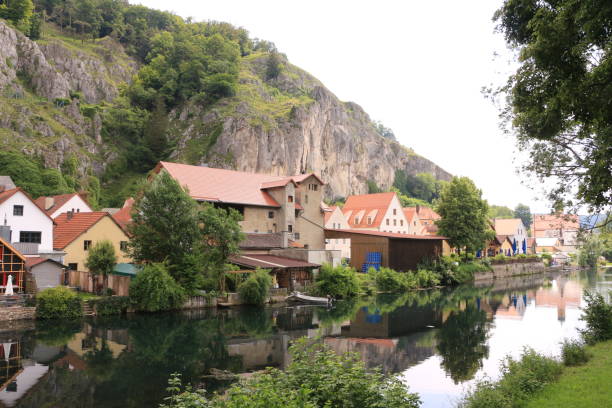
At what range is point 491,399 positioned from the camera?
423 inches

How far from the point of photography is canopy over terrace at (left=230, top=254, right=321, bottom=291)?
38.6m

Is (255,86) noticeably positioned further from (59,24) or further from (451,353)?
(451,353)

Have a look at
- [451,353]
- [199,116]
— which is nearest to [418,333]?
[451,353]

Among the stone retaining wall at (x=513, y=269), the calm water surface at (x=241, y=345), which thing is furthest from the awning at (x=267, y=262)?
the stone retaining wall at (x=513, y=269)

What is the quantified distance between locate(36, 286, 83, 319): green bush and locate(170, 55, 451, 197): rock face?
173 feet

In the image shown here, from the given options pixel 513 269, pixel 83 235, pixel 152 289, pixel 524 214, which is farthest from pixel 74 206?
pixel 524 214

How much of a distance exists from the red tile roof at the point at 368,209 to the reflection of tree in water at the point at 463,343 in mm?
36600

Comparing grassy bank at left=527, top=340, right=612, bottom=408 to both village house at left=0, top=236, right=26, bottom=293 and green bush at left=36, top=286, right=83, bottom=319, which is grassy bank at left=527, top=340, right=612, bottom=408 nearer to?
green bush at left=36, top=286, right=83, bottom=319

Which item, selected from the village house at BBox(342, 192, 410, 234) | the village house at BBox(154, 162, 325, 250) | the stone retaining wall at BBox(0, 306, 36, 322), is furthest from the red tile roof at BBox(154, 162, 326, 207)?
the village house at BBox(342, 192, 410, 234)

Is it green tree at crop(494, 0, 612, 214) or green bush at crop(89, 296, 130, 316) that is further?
green bush at crop(89, 296, 130, 316)

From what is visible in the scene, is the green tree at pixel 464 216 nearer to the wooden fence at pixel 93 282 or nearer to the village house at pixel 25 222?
the wooden fence at pixel 93 282

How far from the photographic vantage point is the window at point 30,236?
114 ft

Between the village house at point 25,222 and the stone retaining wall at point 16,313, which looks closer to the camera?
the stone retaining wall at point 16,313

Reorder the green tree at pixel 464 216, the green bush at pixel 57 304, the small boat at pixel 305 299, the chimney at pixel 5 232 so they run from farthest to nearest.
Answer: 1. the green tree at pixel 464 216
2. the small boat at pixel 305 299
3. the chimney at pixel 5 232
4. the green bush at pixel 57 304
